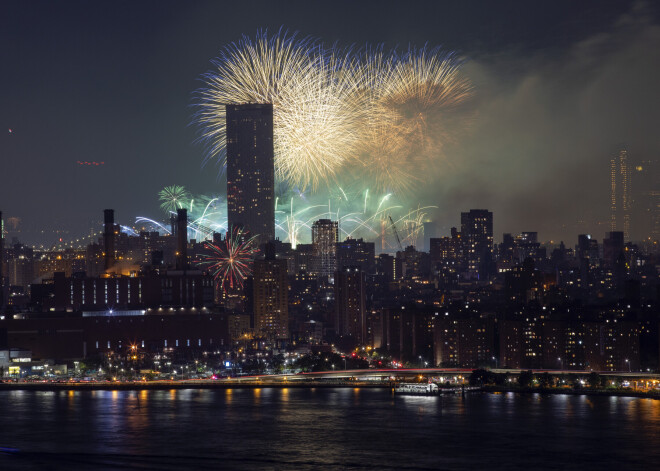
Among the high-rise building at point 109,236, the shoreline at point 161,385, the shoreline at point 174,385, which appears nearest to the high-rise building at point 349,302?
the high-rise building at point 109,236

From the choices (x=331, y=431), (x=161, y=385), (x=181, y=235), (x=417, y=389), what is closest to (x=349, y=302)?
(x=181, y=235)

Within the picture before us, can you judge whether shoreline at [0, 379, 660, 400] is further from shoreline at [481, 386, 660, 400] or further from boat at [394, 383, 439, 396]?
shoreline at [481, 386, 660, 400]

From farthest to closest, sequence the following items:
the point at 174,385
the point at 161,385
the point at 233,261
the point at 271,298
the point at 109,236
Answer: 1. the point at 233,261
2. the point at 271,298
3. the point at 109,236
4. the point at 174,385
5. the point at 161,385

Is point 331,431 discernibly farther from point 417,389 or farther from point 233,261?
point 233,261

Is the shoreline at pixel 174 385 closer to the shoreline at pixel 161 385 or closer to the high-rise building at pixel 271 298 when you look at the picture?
the shoreline at pixel 161 385

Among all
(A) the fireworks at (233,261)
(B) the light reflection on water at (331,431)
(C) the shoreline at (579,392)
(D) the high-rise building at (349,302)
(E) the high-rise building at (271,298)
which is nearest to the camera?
(B) the light reflection on water at (331,431)

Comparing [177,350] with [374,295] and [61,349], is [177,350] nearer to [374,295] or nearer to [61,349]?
[61,349]
